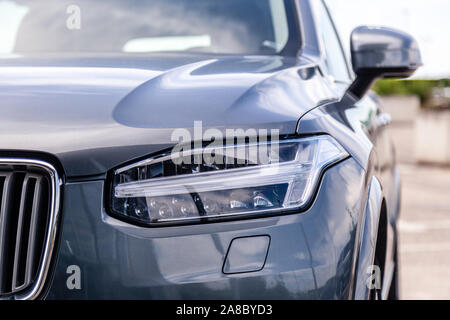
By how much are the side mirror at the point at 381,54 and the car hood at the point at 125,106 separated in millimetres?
390

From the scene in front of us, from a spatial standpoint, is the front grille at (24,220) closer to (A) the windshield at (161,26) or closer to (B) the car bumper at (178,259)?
(B) the car bumper at (178,259)

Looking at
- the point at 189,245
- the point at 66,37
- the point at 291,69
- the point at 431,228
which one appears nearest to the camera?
the point at 189,245

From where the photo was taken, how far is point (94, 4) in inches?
109

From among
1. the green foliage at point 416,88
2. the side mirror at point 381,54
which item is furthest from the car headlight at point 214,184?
the green foliage at point 416,88

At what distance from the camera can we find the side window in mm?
2642

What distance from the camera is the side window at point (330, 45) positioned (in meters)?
2.64

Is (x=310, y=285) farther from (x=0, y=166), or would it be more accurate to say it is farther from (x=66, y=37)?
→ (x=66, y=37)

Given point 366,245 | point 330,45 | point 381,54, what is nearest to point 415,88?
point 330,45

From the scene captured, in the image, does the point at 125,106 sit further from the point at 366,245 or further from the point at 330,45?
the point at 330,45

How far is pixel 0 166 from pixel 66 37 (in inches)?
49.4

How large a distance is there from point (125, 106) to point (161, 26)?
1120 mm

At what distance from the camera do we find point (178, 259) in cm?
148
